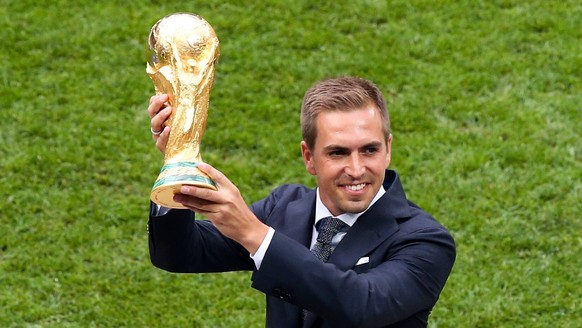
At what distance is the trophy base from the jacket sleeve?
54cm

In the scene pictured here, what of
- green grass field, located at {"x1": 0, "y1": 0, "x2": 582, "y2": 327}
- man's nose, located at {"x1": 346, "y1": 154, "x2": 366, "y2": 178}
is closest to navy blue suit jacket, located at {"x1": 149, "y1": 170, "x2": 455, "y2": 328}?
man's nose, located at {"x1": 346, "y1": 154, "x2": 366, "y2": 178}

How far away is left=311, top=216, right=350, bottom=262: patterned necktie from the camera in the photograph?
17.5 ft

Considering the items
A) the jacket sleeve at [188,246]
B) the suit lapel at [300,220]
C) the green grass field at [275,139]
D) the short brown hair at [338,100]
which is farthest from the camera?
the green grass field at [275,139]

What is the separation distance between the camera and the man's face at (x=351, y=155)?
5.12 meters

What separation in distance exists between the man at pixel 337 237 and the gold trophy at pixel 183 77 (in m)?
0.10

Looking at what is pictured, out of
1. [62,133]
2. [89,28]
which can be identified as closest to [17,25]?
[89,28]

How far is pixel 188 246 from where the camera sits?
216 inches

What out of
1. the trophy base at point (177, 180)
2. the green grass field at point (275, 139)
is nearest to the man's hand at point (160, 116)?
the trophy base at point (177, 180)

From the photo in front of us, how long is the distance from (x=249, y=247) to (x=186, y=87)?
0.76 metres

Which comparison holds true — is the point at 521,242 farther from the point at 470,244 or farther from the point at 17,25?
the point at 17,25

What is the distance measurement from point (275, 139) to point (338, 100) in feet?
18.0

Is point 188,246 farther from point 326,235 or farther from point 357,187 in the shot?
point 357,187

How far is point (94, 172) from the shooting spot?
1041 centimetres

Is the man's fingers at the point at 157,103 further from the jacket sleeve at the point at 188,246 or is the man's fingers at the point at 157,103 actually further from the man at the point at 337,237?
the jacket sleeve at the point at 188,246
